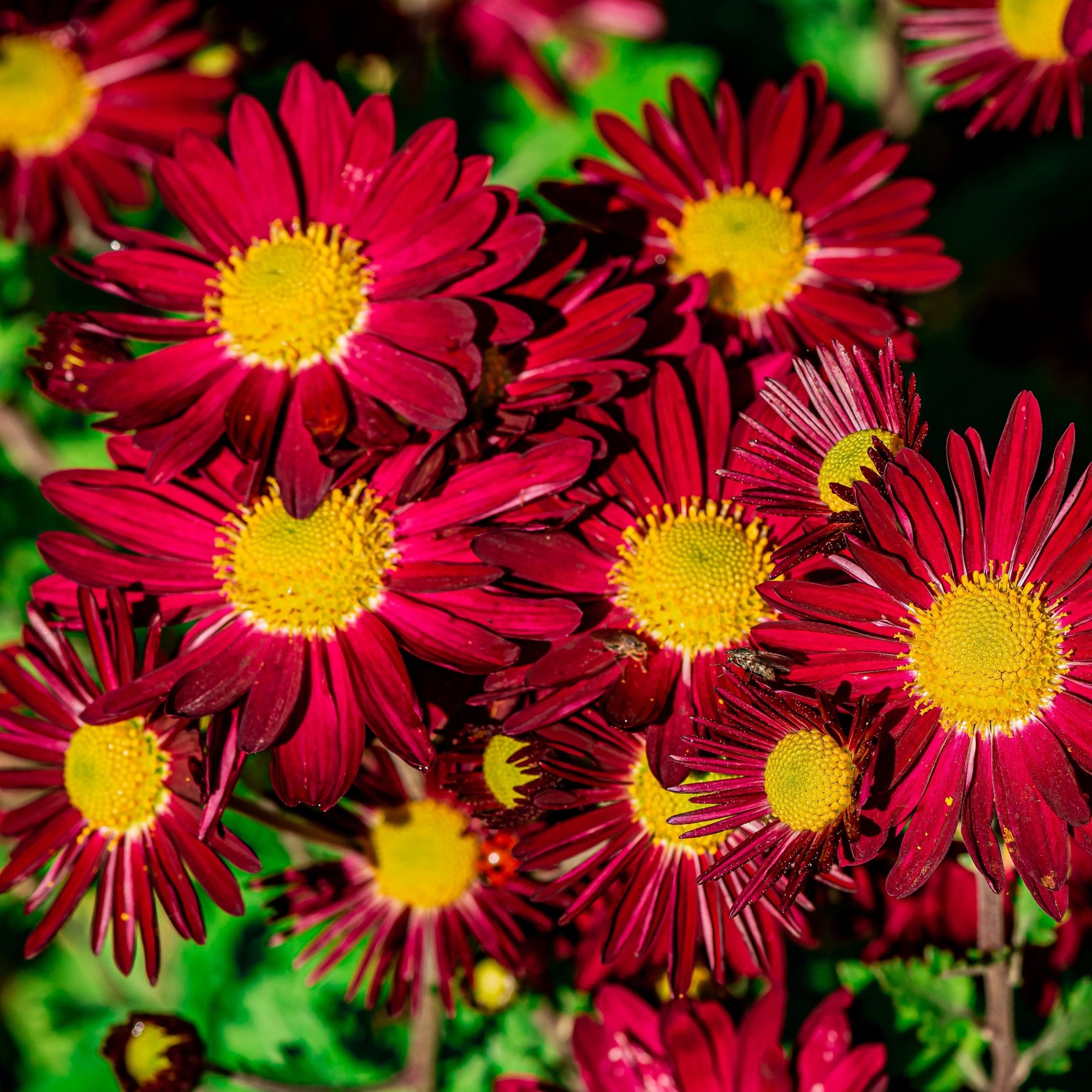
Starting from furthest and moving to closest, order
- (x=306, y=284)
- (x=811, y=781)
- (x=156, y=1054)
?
1. (x=156, y=1054)
2. (x=306, y=284)
3. (x=811, y=781)

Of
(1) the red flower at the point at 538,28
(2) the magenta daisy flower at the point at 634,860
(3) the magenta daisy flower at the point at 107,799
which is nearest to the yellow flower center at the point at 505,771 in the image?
(2) the magenta daisy flower at the point at 634,860

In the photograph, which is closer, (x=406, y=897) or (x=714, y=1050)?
(x=714, y=1050)

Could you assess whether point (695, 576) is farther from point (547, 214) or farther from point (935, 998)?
point (547, 214)

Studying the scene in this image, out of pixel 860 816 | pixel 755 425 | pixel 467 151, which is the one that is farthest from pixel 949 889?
pixel 467 151

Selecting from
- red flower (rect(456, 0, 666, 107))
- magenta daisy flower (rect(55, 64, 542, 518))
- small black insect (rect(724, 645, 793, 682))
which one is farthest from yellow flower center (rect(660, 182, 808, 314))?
red flower (rect(456, 0, 666, 107))

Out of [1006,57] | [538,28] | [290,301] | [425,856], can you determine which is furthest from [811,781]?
[538,28]

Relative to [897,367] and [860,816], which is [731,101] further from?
[860,816]

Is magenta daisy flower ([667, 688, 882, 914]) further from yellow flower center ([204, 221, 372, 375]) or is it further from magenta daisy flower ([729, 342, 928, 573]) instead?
yellow flower center ([204, 221, 372, 375])

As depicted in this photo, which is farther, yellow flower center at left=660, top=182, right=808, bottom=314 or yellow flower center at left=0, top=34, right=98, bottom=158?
yellow flower center at left=0, top=34, right=98, bottom=158
